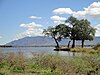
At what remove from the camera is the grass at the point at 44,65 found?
18250mm

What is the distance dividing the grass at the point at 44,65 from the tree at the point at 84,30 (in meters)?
61.2

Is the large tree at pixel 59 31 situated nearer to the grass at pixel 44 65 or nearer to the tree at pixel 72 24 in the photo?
the tree at pixel 72 24

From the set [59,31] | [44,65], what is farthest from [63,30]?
[44,65]

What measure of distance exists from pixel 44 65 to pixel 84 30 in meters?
63.1

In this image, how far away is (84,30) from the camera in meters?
82.8

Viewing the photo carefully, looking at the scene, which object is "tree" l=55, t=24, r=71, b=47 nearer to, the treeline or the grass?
the treeline

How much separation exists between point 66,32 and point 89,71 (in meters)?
67.6

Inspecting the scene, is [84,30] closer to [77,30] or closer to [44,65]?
[77,30]

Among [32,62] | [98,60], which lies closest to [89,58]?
[98,60]

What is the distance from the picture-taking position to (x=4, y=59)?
21.7 m

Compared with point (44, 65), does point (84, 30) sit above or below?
above

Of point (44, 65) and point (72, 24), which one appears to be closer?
point (44, 65)

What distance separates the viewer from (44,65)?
2058 cm

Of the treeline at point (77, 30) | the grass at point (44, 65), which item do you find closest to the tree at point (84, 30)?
the treeline at point (77, 30)
